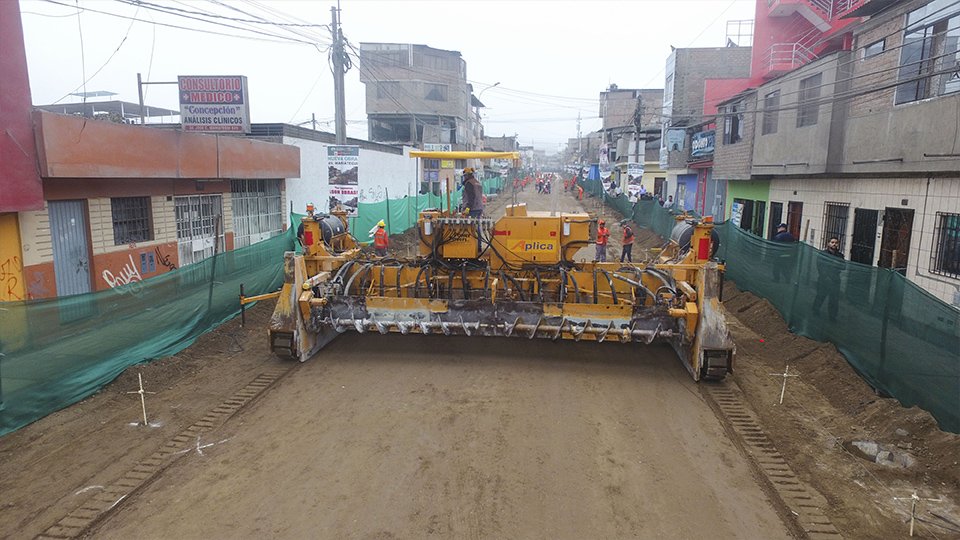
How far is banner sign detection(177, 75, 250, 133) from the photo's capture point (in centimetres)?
1514

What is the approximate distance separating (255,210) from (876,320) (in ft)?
51.9

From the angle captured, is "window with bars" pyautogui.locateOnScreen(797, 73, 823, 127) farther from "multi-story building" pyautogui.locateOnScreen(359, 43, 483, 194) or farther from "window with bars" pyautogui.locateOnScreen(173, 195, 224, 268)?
"multi-story building" pyautogui.locateOnScreen(359, 43, 483, 194)

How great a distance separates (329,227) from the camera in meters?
9.96

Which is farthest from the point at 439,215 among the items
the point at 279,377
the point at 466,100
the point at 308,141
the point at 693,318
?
the point at 466,100

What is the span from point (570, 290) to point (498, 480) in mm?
4742

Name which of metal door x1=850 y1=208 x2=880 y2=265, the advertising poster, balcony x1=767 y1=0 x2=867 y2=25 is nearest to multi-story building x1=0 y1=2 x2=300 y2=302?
the advertising poster

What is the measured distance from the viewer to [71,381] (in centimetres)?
686

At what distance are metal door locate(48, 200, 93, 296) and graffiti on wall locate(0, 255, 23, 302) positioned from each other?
0.78m

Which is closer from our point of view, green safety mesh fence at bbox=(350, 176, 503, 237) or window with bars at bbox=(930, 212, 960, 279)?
window with bars at bbox=(930, 212, 960, 279)

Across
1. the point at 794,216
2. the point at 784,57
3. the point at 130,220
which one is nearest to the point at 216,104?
the point at 130,220

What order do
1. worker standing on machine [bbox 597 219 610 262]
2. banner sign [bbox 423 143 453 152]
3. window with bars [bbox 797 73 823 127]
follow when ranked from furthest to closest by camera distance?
banner sign [bbox 423 143 453 152] → worker standing on machine [bbox 597 219 610 262] → window with bars [bbox 797 73 823 127]

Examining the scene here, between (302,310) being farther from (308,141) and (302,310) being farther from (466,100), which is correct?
(466,100)

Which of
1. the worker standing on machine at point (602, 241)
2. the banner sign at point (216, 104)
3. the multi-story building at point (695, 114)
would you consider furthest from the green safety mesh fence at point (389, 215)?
the multi-story building at point (695, 114)

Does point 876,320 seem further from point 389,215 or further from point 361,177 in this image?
point 361,177
